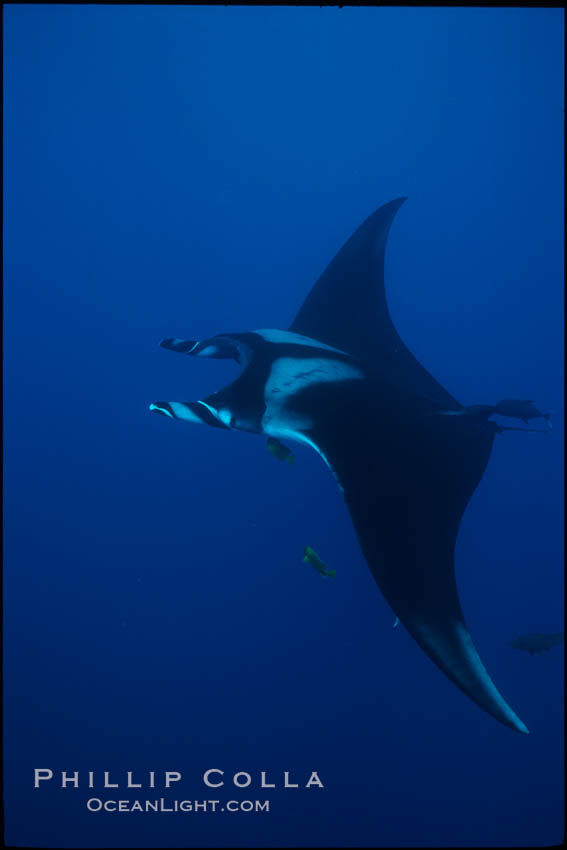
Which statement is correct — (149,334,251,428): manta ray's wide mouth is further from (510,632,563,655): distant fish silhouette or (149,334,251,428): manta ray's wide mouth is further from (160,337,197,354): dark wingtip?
(510,632,563,655): distant fish silhouette

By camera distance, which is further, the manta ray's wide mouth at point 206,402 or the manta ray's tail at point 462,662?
the manta ray's wide mouth at point 206,402

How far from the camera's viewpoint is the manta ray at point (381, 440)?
164 cm

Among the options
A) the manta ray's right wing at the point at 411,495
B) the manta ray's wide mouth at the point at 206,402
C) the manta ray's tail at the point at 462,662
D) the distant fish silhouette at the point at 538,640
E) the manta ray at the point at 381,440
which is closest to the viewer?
the manta ray's tail at the point at 462,662

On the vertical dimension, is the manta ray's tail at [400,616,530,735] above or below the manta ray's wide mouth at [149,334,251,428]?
below

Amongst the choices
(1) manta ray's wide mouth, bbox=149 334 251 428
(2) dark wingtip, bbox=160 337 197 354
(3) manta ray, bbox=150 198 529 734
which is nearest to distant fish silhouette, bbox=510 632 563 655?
(3) manta ray, bbox=150 198 529 734

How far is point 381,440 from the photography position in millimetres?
1971

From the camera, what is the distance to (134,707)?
10.8 ft

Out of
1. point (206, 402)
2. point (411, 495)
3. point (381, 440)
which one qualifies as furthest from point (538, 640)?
point (206, 402)

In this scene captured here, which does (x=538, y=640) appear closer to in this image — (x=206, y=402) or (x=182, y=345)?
(x=206, y=402)

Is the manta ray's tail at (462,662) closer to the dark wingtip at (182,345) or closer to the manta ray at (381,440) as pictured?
the manta ray at (381,440)

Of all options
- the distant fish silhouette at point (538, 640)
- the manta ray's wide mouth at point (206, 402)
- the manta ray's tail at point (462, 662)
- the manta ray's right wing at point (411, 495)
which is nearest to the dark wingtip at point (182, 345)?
the manta ray's wide mouth at point (206, 402)

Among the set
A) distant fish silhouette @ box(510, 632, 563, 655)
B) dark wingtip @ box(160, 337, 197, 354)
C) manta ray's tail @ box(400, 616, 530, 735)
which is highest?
dark wingtip @ box(160, 337, 197, 354)

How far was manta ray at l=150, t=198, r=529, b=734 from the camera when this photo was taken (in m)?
1.64

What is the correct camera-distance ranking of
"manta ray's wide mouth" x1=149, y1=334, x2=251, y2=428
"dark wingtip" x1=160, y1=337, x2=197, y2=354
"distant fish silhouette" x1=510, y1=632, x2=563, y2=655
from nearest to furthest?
"manta ray's wide mouth" x1=149, y1=334, x2=251, y2=428, "dark wingtip" x1=160, y1=337, x2=197, y2=354, "distant fish silhouette" x1=510, y1=632, x2=563, y2=655
